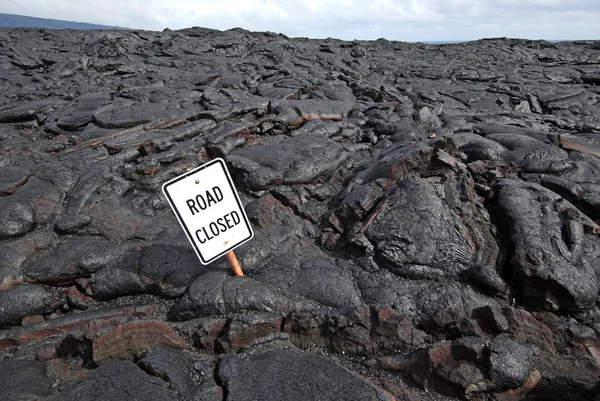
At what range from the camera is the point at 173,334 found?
398cm

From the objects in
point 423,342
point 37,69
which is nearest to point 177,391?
point 423,342

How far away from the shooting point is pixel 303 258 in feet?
18.4

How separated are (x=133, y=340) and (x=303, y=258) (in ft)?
8.30

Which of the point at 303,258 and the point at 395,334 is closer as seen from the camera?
the point at 395,334

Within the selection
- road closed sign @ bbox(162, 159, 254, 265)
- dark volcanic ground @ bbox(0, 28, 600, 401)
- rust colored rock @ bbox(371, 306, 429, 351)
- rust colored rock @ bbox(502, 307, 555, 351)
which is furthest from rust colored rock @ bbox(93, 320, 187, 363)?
rust colored rock @ bbox(502, 307, 555, 351)

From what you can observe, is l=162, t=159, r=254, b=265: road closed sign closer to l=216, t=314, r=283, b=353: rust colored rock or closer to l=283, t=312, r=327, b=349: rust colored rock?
l=216, t=314, r=283, b=353: rust colored rock

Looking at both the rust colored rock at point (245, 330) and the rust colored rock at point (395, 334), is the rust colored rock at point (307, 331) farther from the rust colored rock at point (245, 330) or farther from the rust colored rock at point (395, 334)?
the rust colored rock at point (395, 334)

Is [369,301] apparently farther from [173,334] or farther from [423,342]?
[173,334]

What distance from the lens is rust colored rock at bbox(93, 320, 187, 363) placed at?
3.64 metres

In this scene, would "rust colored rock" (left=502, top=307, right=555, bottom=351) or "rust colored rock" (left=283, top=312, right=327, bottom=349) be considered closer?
"rust colored rock" (left=502, top=307, right=555, bottom=351)

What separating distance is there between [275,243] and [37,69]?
1750 cm

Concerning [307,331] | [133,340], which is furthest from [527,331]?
[133,340]

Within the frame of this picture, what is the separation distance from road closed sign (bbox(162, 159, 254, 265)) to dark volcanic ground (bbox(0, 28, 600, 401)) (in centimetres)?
70

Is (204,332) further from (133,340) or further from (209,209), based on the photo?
(209,209)
